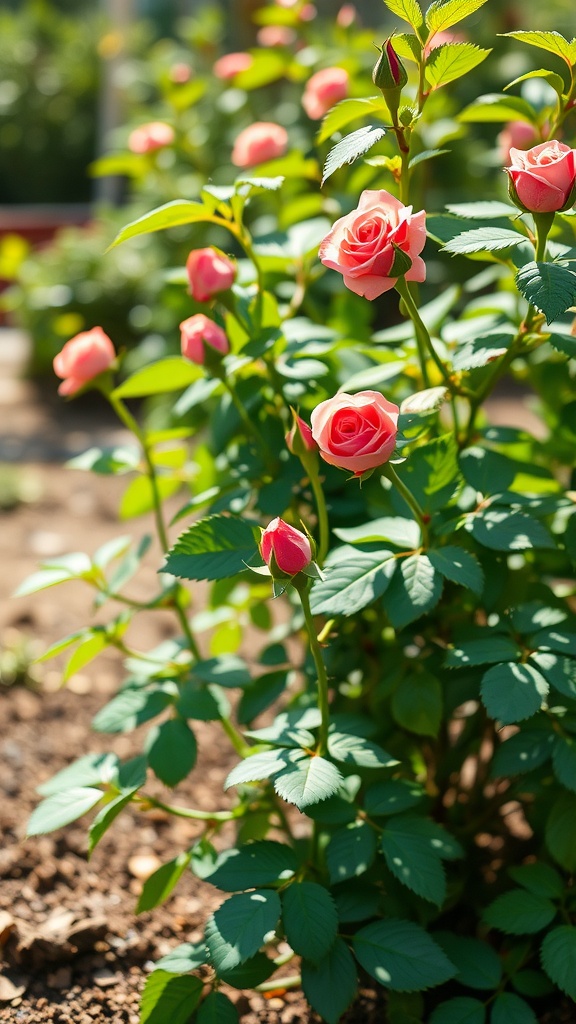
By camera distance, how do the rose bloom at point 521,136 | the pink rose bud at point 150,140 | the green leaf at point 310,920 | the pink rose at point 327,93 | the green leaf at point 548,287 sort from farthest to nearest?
the pink rose bud at point 150,140 < the pink rose at point 327,93 < the rose bloom at point 521,136 < the green leaf at point 310,920 < the green leaf at point 548,287

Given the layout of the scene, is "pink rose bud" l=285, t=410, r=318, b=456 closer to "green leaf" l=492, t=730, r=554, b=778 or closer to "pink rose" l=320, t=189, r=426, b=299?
"pink rose" l=320, t=189, r=426, b=299

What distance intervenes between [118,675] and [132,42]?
459 cm

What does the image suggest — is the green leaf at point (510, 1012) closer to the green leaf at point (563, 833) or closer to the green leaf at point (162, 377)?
the green leaf at point (563, 833)

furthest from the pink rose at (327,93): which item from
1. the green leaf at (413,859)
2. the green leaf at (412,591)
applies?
the green leaf at (413,859)

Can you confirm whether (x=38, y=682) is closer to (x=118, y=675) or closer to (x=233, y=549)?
(x=118, y=675)

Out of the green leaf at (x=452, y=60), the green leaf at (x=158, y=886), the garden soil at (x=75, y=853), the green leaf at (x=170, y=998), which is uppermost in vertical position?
the green leaf at (x=452, y=60)

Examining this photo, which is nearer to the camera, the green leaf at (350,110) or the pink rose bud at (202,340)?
the green leaf at (350,110)

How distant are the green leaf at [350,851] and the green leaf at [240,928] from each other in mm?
76

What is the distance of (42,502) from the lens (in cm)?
322

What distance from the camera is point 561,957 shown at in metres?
1.05

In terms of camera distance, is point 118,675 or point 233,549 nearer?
point 233,549

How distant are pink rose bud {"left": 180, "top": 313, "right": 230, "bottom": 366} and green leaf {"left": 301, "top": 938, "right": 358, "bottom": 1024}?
677 mm

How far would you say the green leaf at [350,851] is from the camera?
3.50 ft

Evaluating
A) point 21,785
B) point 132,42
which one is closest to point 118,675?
point 21,785
